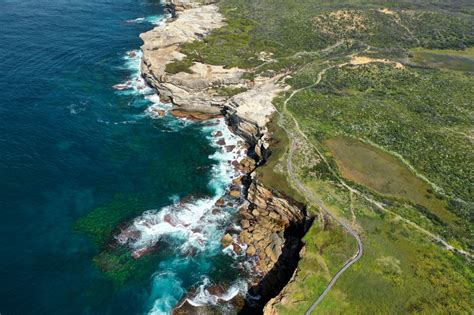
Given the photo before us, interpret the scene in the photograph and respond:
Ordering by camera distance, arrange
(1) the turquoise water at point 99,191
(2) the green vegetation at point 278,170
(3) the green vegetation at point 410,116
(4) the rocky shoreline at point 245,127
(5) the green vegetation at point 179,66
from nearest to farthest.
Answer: (1) the turquoise water at point 99,191 → (4) the rocky shoreline at point 245,127 → (2) the green vegetation at point 278,170 → (3) the green vegetation at point 410,116 → (5) the green vegetation at point 179,66

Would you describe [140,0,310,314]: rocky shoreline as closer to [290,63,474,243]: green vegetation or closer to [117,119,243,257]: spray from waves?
[117,119,243,257]: spray from waves

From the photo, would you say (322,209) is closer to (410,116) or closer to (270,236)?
(270,236)

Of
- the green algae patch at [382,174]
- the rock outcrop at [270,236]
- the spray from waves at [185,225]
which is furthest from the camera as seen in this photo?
the green algae patch at [382,174]

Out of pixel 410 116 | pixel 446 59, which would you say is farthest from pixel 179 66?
pixel 446 59

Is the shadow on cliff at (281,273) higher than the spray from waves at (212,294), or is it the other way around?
the shadow on cliff at (281,273)

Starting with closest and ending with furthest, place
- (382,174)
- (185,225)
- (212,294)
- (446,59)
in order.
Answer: (212,294) < (185,225) < (382,174) < (446,59)

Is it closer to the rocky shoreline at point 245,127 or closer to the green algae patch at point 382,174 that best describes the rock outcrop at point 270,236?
the rocky shoreline at point 245,127

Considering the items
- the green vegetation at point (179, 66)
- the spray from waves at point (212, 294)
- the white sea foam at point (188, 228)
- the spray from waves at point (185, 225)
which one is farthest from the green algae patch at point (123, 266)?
the green vegetation at point (179, 66)
